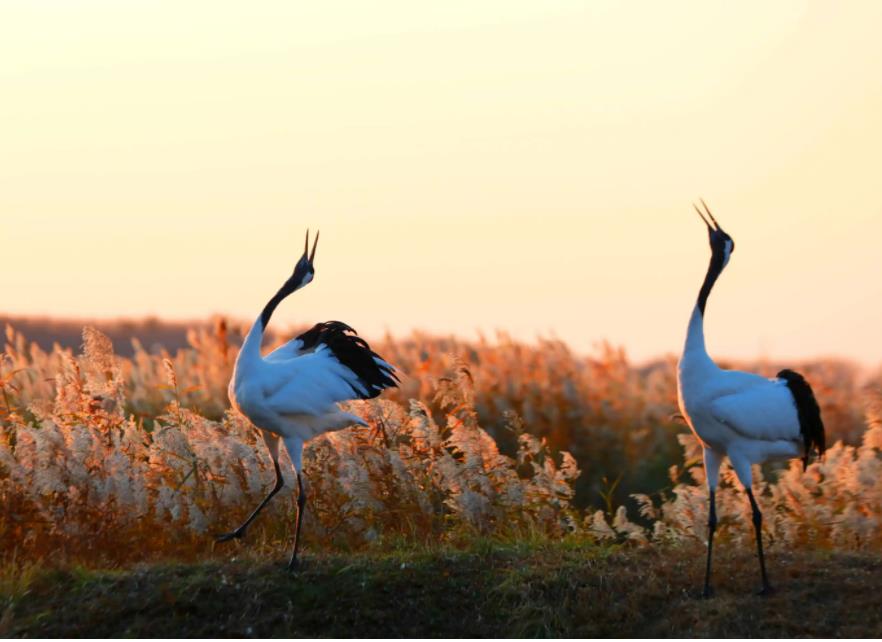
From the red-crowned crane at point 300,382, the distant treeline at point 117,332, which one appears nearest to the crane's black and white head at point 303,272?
the red-crowned crane at point 300,382

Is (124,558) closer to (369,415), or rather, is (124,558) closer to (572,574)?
(369,415)

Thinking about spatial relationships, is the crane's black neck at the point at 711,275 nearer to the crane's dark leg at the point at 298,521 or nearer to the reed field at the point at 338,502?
the reed field at the point at 338,502

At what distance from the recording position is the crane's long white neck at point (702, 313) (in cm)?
859

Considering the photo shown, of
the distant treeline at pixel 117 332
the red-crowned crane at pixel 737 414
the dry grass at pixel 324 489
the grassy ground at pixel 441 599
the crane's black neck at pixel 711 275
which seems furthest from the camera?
the distant treeline at pixel 117 332

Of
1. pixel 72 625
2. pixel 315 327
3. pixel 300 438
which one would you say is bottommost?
pixel 72 625

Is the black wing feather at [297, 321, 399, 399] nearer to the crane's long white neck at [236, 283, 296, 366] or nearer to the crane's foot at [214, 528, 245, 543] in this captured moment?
the crane's long white neck at [236, 283, 296, 366]

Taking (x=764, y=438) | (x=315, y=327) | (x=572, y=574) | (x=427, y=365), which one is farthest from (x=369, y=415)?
(x=427, y=365)

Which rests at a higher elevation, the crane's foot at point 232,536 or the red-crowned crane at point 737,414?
the red-crowned crane at point 737,414

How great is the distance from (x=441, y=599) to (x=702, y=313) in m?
2.65

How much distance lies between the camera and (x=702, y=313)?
28.8 ft

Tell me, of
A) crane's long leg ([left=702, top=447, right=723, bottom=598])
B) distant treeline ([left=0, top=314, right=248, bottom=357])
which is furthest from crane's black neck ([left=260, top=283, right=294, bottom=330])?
distant treeline ([left=0, top=314, right=248, bottom=357])

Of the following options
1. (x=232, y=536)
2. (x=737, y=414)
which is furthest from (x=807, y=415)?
(x=232, y=536)

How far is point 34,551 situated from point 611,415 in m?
7.33

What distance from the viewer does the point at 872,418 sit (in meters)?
9.84
